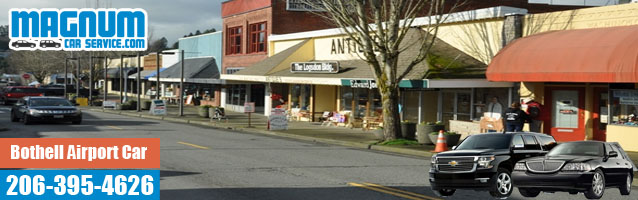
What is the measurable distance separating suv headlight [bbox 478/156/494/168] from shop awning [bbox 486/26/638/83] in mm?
10657

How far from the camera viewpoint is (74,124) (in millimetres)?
31750

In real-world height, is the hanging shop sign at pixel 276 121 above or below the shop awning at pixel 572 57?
below

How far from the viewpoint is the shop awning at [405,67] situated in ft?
83.0

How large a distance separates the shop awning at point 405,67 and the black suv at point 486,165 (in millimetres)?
12640

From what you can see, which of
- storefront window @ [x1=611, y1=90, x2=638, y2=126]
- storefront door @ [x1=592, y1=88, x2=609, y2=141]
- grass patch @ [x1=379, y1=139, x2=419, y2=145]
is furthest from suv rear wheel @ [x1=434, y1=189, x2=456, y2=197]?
storefront door @ [x1=592, y1=88, x2=609, y2=141]

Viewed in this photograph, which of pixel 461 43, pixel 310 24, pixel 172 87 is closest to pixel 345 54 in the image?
pixel 461 43

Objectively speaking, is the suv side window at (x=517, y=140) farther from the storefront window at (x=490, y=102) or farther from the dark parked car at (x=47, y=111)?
the dark parked car at (x=47, y=111)

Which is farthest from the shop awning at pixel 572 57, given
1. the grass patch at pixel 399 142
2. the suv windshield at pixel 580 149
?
the suv windshield at pixel 580 149

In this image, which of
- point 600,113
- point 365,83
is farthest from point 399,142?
point 600,113

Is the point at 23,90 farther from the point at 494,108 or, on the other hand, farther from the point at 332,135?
the point at 494,108

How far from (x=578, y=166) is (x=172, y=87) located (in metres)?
60.3

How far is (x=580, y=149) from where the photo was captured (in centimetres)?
871

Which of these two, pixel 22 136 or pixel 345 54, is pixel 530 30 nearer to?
pixel 345 54

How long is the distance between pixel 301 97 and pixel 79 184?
27.5 meters
